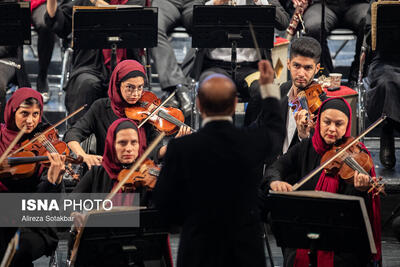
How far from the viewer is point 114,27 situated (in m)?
5.05

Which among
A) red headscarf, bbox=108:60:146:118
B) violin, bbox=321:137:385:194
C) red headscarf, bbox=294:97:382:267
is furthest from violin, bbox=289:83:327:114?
red headscarf, bbox=108:60:146:118

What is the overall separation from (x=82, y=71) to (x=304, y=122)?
1.91m

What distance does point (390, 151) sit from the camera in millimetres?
5062

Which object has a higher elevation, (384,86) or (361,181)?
(384,86)

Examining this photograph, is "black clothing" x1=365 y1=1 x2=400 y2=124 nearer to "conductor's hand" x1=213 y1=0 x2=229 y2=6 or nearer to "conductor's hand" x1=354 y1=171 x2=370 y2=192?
"conductor's hand" x1=213 y1=0 x2=229 y2=6

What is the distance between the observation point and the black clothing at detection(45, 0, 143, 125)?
5.33 m

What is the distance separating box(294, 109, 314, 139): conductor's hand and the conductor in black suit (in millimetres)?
1638

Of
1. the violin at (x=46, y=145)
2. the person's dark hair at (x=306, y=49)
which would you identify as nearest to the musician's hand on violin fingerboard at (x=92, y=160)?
the violin at (x=46, y=145)

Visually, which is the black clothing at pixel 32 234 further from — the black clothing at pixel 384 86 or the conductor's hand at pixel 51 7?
the black clothing at pixel 384 86

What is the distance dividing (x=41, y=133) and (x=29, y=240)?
0.62 meters

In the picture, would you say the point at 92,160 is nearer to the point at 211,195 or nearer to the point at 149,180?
the point at 149,180

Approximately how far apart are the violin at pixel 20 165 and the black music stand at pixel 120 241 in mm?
726

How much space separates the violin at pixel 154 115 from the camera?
4.53 m

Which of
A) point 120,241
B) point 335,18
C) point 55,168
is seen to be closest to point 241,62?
point 335,18
